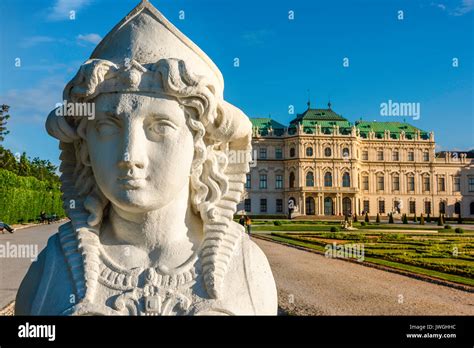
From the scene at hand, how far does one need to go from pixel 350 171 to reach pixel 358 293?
1641 inches

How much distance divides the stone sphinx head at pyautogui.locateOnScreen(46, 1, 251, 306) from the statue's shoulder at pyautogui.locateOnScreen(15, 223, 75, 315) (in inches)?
2.9

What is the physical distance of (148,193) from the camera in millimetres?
1741

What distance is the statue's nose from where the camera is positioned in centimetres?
168

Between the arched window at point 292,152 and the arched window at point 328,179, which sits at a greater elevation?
the arched window at point 292,152

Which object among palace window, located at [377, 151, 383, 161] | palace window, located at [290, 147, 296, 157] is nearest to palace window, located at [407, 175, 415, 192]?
palace window, located at [377, 151, 383, 161]

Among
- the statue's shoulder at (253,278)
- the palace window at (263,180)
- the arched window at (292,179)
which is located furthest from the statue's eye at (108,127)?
the arched window at (292,179)

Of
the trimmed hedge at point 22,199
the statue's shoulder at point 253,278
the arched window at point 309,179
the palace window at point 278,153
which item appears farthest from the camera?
the palace window at point 278,153

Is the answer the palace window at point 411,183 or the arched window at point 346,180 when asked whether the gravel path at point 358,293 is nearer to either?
the arched window at point 346,180

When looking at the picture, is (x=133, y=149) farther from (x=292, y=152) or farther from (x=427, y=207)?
(x=427, y=207)

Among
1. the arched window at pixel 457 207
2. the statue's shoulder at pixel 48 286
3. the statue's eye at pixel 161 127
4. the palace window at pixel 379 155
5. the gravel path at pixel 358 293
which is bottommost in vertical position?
the gravel path at pixel 358 293

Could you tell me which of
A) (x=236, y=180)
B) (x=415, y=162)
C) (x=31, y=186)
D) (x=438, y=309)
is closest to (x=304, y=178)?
(x=415, y=162)

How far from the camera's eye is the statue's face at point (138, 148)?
1.71 m
